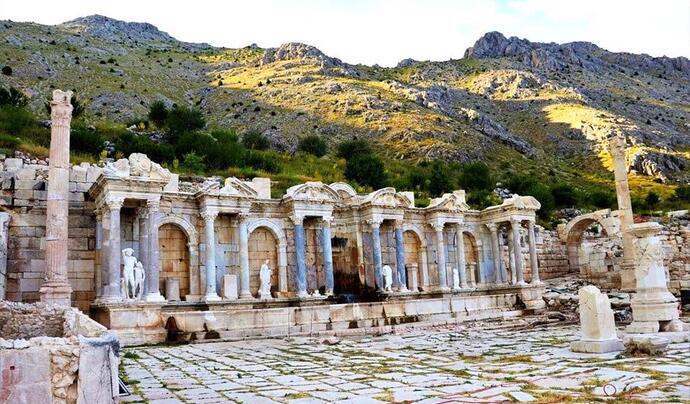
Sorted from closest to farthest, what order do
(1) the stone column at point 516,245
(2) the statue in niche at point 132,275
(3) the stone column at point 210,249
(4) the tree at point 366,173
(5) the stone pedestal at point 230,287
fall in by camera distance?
(2) the statue in niche at point 132,275 < (3) the stone column at point 210,249 < (5) the stone pedestal at point 230,287 < (1) the stone column at point 516,245 < (4) the tree at point 366,173

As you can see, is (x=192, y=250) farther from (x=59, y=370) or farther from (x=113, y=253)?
(x=59, y=370)

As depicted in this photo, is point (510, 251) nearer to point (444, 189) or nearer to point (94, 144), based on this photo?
point (444, 189)

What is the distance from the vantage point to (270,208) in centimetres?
2258

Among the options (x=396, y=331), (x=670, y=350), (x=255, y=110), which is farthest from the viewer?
(x=255, y=110)

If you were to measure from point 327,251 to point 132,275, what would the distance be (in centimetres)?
781

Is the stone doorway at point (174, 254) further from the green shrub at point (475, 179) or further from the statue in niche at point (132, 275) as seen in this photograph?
the green shrub at point (475, 179)

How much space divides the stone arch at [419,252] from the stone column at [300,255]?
6.03 metres

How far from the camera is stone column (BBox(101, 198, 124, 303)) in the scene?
17.0m

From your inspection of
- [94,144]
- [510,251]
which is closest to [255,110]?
[94,144]

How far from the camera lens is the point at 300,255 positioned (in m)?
22.1

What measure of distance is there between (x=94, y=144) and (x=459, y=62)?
264 ft

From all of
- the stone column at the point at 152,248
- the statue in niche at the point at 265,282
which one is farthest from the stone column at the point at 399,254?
the stone column at the point at 152,248

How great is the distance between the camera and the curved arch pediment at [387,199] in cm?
2394

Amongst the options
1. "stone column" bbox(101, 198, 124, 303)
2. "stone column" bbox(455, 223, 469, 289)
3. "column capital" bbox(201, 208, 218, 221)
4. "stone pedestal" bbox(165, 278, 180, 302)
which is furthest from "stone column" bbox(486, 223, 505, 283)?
"stone column" bbox(101, 198, 124, 303)
